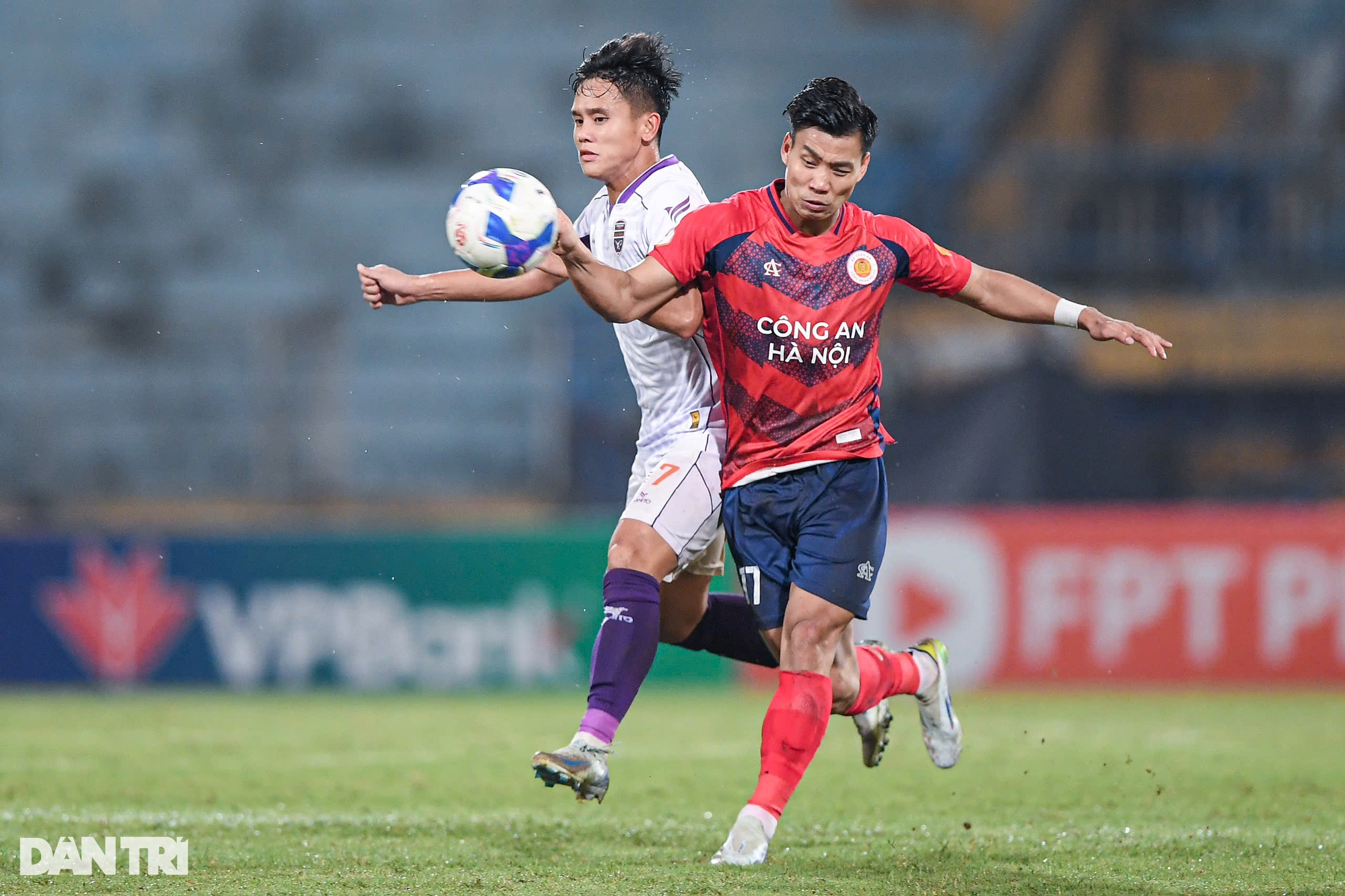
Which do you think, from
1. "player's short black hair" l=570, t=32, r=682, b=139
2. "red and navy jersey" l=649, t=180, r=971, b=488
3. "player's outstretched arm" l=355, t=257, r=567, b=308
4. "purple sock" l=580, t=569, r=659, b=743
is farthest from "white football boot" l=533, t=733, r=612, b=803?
"player's short black hair" l=570, t=32, r=682, b=139

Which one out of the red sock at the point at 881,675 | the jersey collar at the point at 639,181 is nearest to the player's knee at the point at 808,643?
the red sock at the point at 881,675

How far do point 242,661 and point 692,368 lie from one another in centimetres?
723

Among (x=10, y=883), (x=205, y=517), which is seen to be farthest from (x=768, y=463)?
(x=205, y=517)

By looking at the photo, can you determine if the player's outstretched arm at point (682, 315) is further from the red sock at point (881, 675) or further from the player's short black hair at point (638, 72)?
the red sock at point (881, 675)

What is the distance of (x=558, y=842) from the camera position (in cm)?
511

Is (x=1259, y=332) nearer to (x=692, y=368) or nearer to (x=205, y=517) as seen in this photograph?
(x=205, y=517)

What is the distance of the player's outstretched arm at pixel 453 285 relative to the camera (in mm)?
4840

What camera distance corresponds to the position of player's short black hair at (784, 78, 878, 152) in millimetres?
4598

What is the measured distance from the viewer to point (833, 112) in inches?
181

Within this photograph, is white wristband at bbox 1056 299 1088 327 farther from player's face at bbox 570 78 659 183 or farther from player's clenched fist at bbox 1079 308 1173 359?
player's face at bbox 570 78 659 183

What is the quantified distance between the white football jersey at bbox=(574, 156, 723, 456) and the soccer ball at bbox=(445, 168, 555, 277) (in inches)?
26.9

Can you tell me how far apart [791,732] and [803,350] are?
1.09m

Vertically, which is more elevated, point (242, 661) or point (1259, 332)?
point (1259, 332)

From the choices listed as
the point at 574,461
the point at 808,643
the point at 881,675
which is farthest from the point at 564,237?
the point at 574,461
